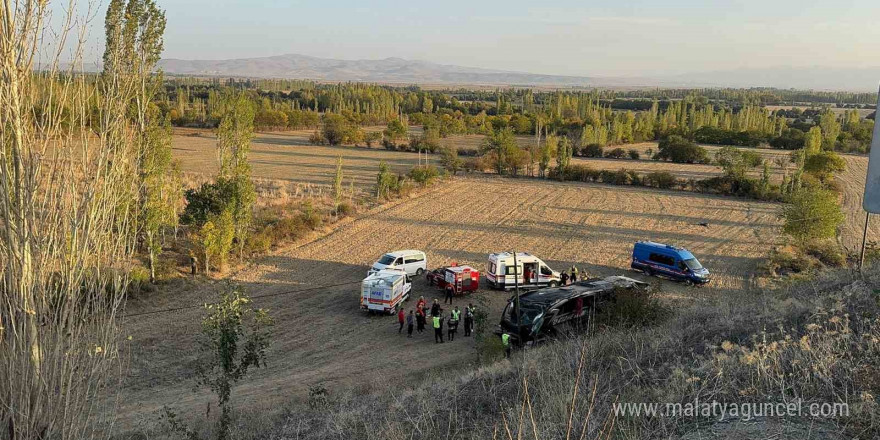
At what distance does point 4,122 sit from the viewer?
3064mm

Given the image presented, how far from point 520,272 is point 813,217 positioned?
11546mm

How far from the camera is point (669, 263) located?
18.3 meters

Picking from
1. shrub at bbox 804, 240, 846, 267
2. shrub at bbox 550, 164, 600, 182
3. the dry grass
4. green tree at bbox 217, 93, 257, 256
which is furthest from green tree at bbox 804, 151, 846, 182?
the dry grass

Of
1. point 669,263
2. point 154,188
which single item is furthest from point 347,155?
point 669,263

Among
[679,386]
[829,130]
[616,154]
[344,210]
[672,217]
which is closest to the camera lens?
[679,386]

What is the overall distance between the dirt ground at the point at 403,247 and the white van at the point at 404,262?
846 millimetres

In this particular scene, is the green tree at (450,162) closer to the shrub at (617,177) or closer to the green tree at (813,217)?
the shrub at (617,177)

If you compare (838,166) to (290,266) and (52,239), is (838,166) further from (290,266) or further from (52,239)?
(52,239)

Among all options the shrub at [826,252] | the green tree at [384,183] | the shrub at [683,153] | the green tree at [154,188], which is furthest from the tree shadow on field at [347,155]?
the shrub at [826,252]

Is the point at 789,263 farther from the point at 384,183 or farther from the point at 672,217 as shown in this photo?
the point at 384,183

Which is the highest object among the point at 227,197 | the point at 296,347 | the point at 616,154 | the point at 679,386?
the point at 679,386

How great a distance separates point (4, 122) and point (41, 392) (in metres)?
1.47

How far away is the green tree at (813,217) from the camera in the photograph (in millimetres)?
20438

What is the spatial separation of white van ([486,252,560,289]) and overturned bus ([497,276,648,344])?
4.50 metres
